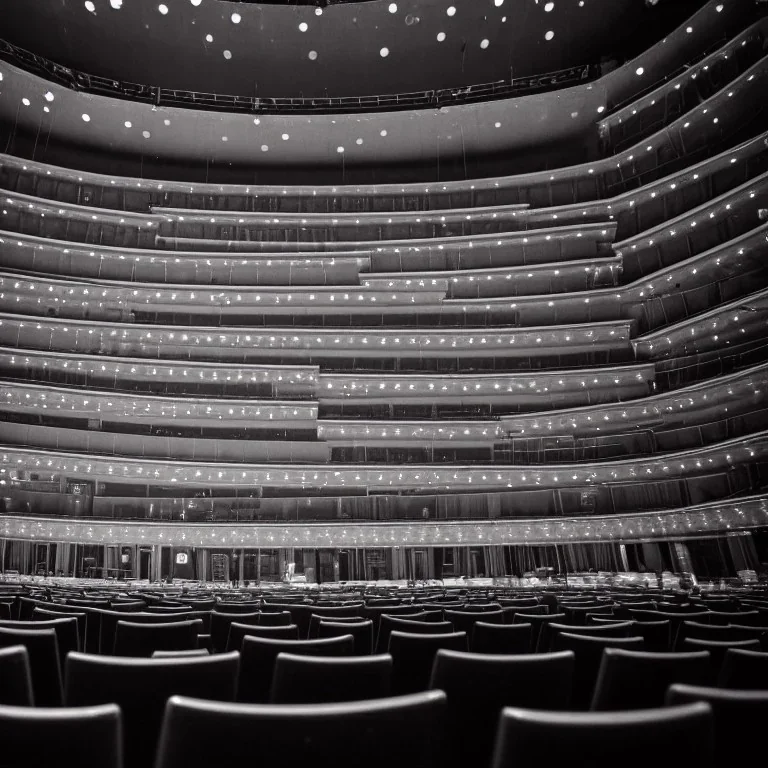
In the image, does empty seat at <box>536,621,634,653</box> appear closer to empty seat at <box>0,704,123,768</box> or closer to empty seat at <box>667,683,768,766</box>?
empty seat at <box>667,683,768,766</box>

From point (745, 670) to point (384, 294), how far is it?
28233 millimetres

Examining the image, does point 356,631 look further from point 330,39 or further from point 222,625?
point 330,39

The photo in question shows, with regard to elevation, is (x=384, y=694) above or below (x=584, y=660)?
above

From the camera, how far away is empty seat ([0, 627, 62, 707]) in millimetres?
3172

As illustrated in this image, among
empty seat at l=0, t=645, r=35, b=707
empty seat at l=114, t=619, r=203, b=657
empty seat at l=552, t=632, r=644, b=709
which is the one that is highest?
empty seat at l=0, t=645, r=35, b=707

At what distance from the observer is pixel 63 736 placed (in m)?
1.31

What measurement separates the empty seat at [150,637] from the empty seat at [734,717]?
308 cm

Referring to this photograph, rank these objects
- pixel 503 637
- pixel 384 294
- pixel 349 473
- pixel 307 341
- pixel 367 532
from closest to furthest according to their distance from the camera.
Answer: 1. pixel 503 637
2. pixel 367 532
3. pixel 349 473
4. pixel 307 341
5. pixel 384 294

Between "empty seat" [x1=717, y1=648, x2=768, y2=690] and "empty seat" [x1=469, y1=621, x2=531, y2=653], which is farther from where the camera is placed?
"empty seat" [x1=469, y1=621, x2=531, y2=653]

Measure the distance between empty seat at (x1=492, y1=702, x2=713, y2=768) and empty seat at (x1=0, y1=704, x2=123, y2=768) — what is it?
31.8 inches

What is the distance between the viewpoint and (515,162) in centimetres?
3247

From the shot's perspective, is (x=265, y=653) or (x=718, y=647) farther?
(x=718, y=647)

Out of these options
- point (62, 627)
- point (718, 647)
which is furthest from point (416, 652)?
point (62, 627)

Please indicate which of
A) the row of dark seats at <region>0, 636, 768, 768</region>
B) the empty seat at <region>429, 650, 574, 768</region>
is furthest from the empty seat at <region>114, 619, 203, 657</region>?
the empty seat at <region>429, 650, 574, 768</region>
